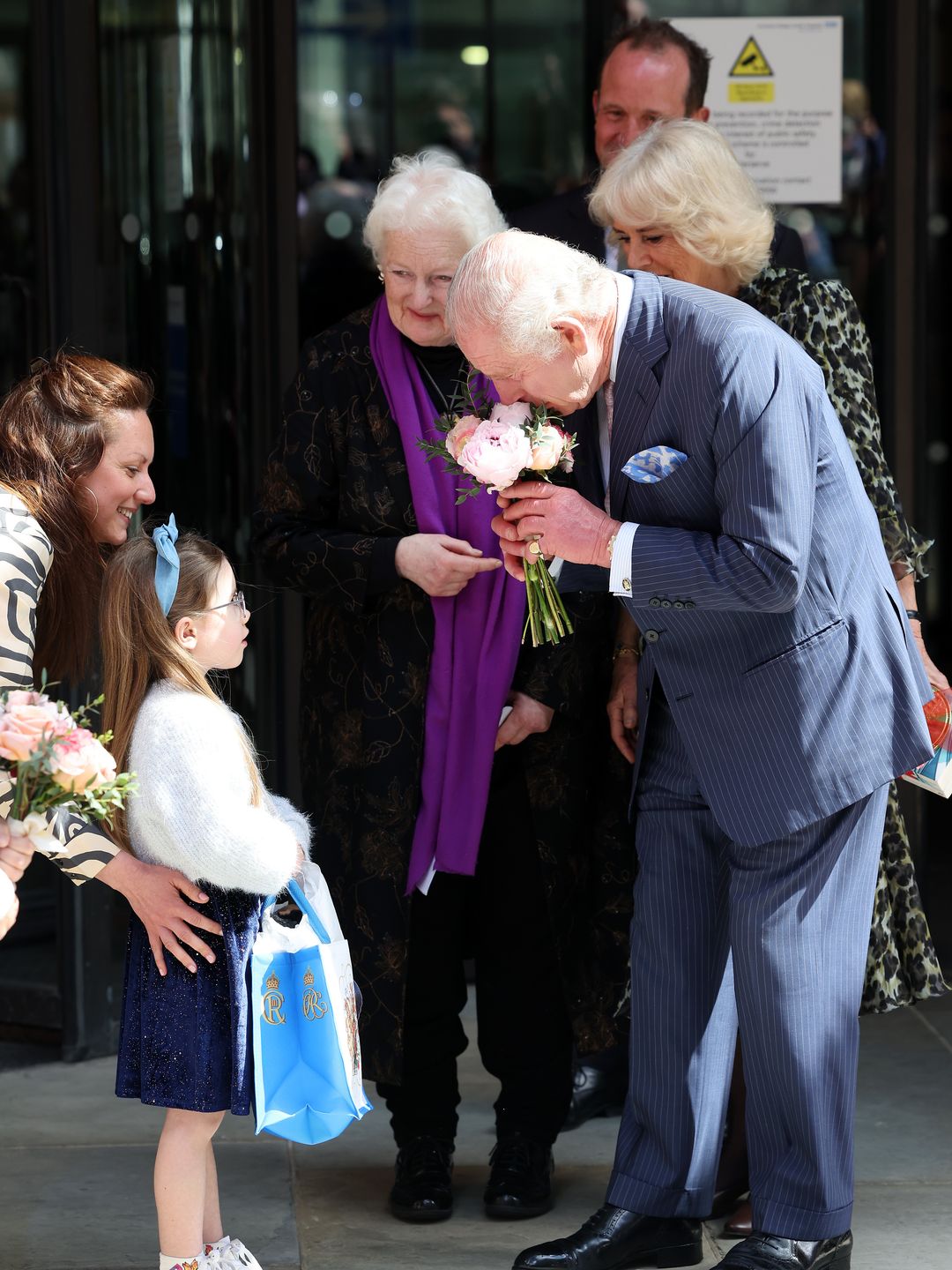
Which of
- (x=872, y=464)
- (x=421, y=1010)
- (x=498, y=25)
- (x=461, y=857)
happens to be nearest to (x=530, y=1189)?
(x=421, y=1010)

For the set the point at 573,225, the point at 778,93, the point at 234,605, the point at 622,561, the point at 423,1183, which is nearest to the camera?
the point at 622,561

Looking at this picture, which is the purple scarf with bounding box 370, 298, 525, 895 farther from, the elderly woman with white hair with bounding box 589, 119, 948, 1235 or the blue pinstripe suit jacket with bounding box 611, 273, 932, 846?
the blue pinstripe suit jacket with bounding box 611, 273, 932, 846

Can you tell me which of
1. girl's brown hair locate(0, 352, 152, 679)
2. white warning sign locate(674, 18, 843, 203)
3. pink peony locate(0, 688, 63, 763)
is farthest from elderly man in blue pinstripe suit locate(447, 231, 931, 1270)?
white warning sign locate(674, 18, 843, 203)

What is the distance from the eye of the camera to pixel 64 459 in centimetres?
317

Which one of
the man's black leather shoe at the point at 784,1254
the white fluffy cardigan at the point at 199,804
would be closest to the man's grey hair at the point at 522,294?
the white fluffy cardigan at the point at 199,804

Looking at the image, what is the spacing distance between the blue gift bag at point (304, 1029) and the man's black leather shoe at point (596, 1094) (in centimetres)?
115

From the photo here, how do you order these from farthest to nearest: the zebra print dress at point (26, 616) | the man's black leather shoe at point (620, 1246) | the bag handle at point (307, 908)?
the man's black leather shoe at point (620, 1246) < the bag handle at point (307, 908) < the zebra print dress at point (26, 616)

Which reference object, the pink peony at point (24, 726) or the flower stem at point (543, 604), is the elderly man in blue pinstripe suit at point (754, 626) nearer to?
the flower stem at point (543, 604)

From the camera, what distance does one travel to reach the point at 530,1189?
3.68m

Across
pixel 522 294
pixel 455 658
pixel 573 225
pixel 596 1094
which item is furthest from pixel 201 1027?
pixel 573 225

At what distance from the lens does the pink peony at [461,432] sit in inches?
122

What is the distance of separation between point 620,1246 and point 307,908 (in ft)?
2.84

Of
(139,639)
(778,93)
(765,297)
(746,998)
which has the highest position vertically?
(778,93)

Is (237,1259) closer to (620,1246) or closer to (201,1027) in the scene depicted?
(201,1027)
